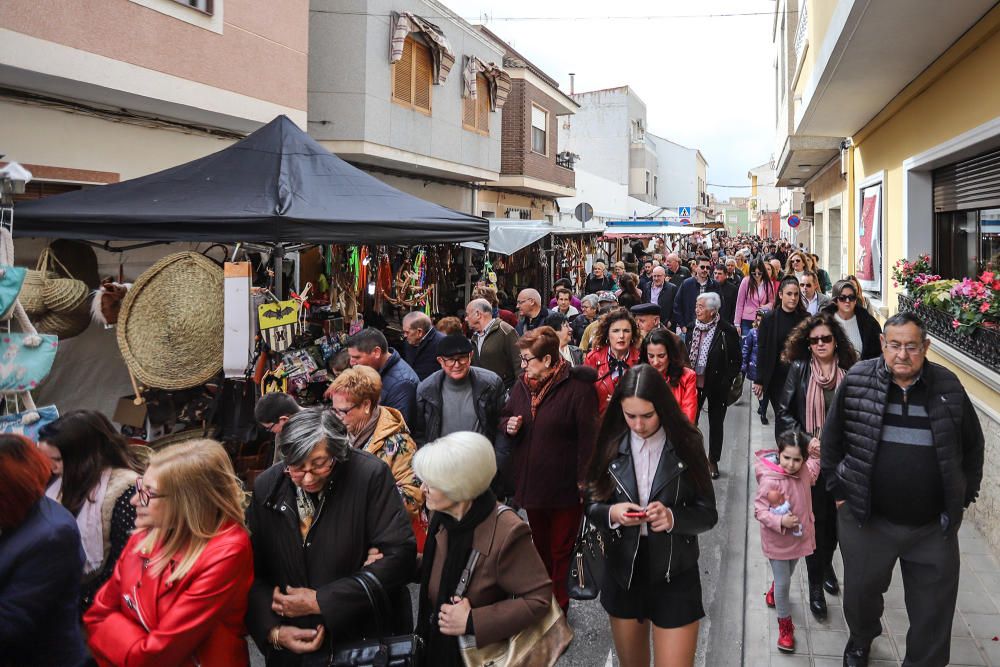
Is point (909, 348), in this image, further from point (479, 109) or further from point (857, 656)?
point (479, 109)

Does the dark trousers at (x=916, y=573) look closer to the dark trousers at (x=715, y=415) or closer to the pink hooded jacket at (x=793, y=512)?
the pink hooded jacket at (x=793, y=512)

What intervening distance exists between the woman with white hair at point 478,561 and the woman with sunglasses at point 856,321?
4.62 meters

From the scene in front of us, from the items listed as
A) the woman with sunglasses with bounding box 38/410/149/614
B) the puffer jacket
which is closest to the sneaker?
the puffer jacket

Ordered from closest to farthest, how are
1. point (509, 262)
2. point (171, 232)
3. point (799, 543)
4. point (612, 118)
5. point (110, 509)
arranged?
point (110, 509), point (799, 543), point (171, 232), point (509, 262), point (612, 118)

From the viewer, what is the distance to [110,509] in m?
3.32

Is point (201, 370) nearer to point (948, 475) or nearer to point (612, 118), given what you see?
point (948, 475)

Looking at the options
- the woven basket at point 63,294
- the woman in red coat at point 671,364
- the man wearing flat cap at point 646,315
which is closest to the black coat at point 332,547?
the woman in red coat at point 671,364

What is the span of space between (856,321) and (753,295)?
13.9 ft

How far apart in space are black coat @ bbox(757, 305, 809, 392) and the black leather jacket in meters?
3.48

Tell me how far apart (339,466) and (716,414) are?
5214mm

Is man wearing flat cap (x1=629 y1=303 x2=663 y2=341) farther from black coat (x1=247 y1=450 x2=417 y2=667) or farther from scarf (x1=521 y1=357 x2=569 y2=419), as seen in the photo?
black coat (x1=247 y1=450 x2=417 y2=667)

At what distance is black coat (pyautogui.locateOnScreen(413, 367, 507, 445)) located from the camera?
200 inches

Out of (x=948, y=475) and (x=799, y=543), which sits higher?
(x=948, y=475)

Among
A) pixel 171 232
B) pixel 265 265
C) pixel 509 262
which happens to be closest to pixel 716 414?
pixel 265 265
